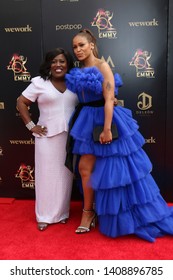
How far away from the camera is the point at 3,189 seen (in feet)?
11.3

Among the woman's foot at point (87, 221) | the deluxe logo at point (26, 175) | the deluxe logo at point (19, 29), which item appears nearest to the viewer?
the woman's foot at point (87, 221)

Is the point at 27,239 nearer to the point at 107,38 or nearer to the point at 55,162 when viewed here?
the point at 55,162

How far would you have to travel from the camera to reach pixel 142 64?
9.71 ft

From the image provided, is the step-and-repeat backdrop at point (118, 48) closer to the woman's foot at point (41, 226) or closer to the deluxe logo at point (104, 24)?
the deluxe logo at point (104, 24)

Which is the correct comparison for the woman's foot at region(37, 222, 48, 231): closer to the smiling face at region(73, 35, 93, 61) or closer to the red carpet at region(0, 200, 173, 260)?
the red carpet at region(0, 200, 173, 260)

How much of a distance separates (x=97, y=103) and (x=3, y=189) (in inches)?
70.0

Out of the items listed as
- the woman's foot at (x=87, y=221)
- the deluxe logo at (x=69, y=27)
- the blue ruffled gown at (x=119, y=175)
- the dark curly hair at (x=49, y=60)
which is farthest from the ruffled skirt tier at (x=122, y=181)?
the deluxe logo at (x=69, y=27)

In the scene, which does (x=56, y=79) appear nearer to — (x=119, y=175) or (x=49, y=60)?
(x=49, y=60)

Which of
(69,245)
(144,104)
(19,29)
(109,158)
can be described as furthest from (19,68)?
(69,245)

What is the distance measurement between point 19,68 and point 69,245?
6.11 ft

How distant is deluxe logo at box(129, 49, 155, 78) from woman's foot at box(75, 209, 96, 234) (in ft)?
4.79

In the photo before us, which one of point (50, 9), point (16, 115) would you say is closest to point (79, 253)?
point (16, 115)

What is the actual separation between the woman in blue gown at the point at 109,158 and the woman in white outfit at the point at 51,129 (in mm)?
153

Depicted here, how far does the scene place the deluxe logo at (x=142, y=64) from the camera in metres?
2.94
